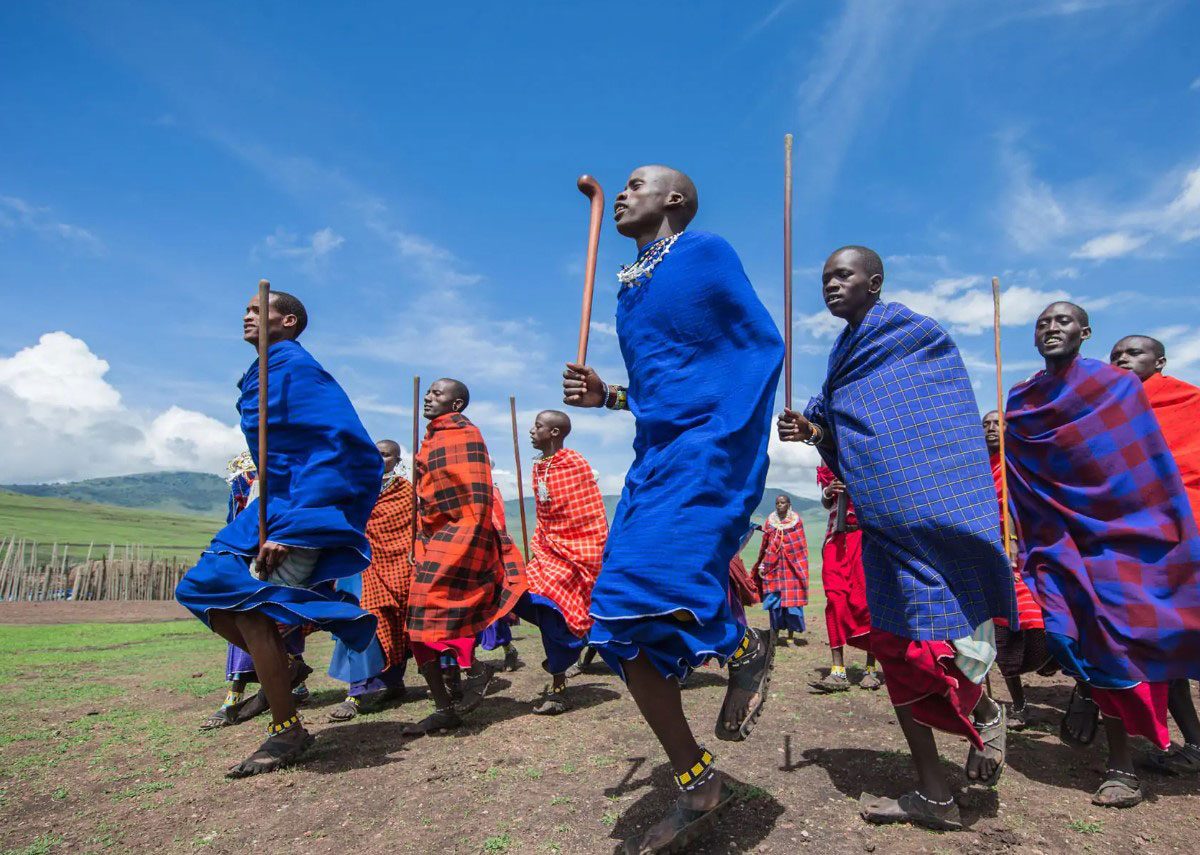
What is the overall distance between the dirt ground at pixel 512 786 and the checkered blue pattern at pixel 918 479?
953 millimetres

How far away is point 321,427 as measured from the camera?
446 cm

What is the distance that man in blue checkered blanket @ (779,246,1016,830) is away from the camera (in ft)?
10.2

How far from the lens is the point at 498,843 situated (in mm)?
3006

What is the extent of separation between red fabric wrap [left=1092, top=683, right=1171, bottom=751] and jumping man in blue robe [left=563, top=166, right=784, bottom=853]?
1.98m

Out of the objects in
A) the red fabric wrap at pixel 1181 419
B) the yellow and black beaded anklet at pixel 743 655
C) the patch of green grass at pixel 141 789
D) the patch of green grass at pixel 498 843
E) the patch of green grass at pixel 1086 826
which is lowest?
the patch of green grass at pixel 141 789

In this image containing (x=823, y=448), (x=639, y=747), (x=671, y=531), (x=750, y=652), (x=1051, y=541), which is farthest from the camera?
(x=639, y=747)

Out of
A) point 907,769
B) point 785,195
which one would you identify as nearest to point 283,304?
point 785,195

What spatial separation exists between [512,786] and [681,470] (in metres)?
2.05

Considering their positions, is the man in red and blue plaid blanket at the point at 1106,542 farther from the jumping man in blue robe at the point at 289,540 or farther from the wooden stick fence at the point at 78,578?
the wooden stick fence at the point at 78,578

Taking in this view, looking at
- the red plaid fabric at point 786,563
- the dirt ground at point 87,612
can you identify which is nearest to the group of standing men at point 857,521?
the red plaid fabric at point 786,563

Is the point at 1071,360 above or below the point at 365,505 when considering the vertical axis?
above

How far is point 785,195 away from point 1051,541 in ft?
7.95

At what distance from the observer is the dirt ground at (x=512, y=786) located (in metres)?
3.10

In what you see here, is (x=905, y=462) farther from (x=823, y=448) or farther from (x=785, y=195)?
(x=785, y=195)
